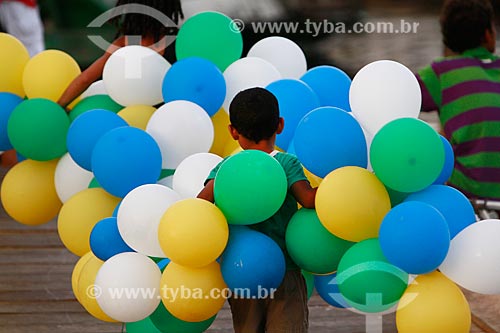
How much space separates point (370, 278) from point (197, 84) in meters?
1.09

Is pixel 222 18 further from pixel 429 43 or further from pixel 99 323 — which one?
pixel 429 43

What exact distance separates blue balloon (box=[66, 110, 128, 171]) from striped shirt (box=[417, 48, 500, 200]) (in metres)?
1.44

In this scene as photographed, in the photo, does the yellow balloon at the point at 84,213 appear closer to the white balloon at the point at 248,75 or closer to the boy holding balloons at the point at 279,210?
the white balloon at the point at 248,75

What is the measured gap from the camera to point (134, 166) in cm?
309

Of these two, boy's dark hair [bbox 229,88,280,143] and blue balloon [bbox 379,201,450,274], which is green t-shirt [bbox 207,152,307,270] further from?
blue balloon [bbox 379,201,450,274]

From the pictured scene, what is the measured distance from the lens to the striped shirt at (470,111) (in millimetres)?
3963

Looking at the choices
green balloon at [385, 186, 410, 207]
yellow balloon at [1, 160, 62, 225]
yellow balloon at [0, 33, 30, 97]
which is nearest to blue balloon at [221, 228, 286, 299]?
green balloon at [385, 186, 410, 207]

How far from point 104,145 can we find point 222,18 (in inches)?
32.0

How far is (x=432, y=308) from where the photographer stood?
2.49 m

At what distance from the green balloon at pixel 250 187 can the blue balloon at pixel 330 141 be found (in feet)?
0.35

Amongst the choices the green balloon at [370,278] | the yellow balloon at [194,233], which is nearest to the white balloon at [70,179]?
the yellow balloon at [194,233]

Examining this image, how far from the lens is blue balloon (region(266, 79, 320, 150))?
10.4 ft

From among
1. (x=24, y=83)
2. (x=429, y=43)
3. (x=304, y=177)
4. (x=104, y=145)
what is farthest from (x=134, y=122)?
(x=429, y=43)

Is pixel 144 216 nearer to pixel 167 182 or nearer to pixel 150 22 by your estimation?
pixel 167 182
